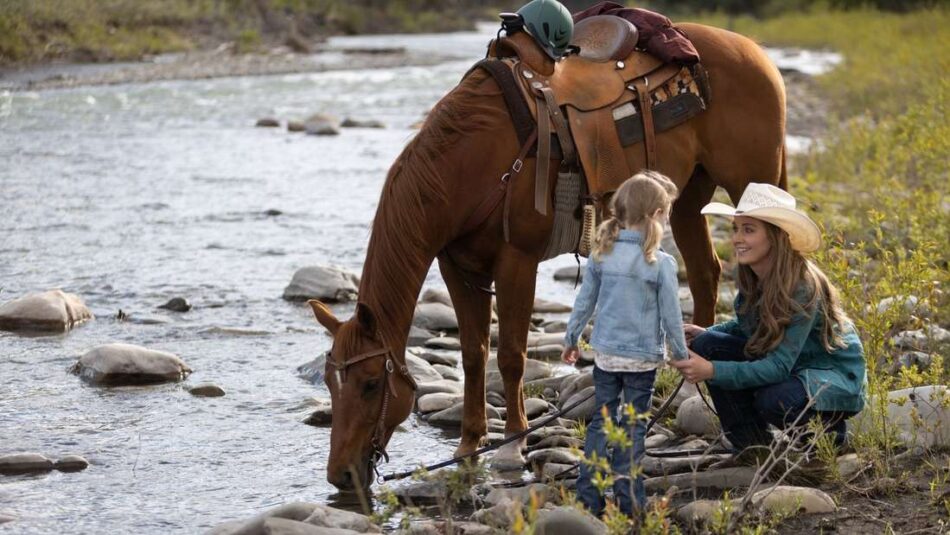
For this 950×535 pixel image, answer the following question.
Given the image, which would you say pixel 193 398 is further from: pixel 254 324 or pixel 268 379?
pixel 254 324

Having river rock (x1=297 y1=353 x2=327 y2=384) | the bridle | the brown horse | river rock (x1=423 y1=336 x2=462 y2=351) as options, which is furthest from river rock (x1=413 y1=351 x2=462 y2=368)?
the bridle

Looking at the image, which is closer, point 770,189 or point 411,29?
point 770,189

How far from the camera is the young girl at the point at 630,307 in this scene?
4.41 m

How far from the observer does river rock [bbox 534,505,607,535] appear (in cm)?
419

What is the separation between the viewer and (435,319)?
27.0 ft

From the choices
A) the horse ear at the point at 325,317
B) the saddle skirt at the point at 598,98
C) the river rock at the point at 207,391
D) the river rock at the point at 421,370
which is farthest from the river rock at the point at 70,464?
the saddle skirt at the point at 598,98

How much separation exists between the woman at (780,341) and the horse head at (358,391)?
110cm

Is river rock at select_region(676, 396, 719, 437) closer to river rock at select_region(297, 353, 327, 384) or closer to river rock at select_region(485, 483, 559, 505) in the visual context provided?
river rock at select_region(485, 483, 559, 505)

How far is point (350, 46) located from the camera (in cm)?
4112

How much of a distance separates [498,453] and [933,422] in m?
1.77

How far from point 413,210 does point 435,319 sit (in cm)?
334

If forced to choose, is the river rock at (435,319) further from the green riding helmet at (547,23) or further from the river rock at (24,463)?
the river rock at (24,463)

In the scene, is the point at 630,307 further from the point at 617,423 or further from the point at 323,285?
the point at 323,285

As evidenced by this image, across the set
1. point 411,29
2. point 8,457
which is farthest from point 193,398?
point 411,29
